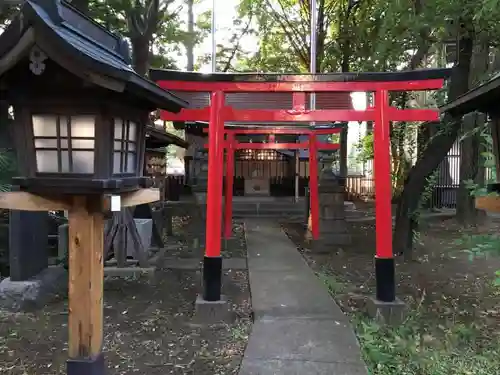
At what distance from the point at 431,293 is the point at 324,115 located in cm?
318

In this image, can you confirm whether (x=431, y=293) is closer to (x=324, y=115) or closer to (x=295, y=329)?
(x=295, y=329)

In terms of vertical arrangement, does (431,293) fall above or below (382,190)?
below

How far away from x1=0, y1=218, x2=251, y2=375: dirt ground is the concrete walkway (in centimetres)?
23

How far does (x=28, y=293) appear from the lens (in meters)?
6.02

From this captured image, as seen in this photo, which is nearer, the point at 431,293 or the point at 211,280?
the point at 211,280

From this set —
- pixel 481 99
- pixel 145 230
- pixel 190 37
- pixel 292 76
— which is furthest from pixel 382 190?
pixel 190 37

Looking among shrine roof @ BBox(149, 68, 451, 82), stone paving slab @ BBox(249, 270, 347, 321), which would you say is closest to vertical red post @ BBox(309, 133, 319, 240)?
stone paving slab @ BBox(249, 270, 347, 321)

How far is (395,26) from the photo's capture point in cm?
802

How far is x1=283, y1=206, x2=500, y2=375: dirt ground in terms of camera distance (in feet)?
15.9

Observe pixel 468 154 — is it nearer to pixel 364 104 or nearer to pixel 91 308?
pixel 364 104

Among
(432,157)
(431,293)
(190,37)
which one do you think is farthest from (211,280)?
(190,37)

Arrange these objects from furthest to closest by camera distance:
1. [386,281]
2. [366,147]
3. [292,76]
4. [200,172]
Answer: [366,147]
[200,172]
[292,76]
[386,281]

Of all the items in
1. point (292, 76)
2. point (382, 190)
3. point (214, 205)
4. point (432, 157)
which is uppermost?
point (292, 76)

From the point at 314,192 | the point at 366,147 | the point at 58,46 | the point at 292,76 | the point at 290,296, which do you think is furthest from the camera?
the point at 366,147
